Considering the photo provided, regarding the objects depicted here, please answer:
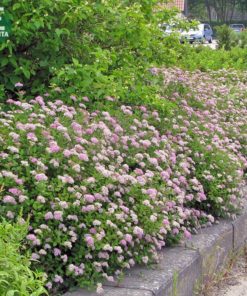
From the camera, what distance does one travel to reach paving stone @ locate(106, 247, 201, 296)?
3.52 meters

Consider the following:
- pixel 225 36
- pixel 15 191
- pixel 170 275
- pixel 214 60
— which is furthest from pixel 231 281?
pixel 225 36

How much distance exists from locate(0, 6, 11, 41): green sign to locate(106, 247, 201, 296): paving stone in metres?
1.81

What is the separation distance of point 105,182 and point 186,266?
64cm

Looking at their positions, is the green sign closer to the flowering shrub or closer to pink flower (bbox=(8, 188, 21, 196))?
the flowering shrub

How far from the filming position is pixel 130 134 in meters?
4.77

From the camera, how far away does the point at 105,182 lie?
12.5 feet

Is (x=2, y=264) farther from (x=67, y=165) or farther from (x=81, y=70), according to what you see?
(x=81, y=70)

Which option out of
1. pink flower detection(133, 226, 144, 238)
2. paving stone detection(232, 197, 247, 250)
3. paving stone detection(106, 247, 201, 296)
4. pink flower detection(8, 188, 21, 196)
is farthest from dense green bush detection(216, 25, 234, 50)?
pink flower detection(8, 188, 21, 196)

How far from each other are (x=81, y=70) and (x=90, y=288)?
218 centimetres

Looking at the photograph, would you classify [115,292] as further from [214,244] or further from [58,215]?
[214,244]

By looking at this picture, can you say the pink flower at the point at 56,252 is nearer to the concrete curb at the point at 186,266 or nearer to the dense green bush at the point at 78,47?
the concrete curb at the point at 186,266

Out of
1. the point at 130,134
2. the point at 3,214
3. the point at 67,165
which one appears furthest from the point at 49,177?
the point at 130,134

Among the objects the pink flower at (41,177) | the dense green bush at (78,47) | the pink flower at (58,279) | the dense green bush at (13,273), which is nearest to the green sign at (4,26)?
the dense green bush at (78,47)

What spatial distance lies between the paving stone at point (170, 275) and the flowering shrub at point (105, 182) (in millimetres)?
83
